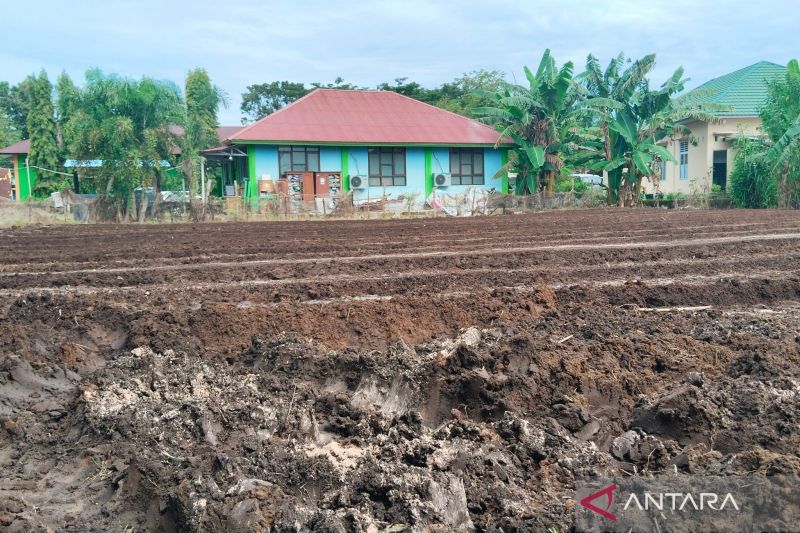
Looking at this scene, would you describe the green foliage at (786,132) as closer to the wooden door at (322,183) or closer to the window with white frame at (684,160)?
the window with white frame at (684,160)

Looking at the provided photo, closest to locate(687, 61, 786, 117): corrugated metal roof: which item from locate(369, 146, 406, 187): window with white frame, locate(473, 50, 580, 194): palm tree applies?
locate(473, 50, 580, 194): palm tree

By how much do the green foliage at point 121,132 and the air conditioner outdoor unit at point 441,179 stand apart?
1234 cm

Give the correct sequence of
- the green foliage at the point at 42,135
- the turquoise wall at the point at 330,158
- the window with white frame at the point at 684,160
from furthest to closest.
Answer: the green foliage at the point at 42,135, the window with white frame at the point at 684,160, the turquoise wall at the point at 330,158

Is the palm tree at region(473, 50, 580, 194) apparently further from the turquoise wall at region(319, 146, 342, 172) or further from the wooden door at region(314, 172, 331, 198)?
the wooden door at region(314, 172, 331, 198)

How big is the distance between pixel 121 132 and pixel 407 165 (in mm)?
13228

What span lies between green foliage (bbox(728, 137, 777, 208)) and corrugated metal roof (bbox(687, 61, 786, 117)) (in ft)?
12.1

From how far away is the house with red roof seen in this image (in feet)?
100

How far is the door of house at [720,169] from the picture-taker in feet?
122

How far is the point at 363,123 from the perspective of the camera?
33062 mm

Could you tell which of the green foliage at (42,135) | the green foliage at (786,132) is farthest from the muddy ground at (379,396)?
the green foliage at (42,135)

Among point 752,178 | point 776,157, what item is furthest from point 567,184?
point 776,157

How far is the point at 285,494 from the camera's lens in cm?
384

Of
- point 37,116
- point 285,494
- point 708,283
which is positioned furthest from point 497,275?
point 37,116

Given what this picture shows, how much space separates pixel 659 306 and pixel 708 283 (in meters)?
1.55
